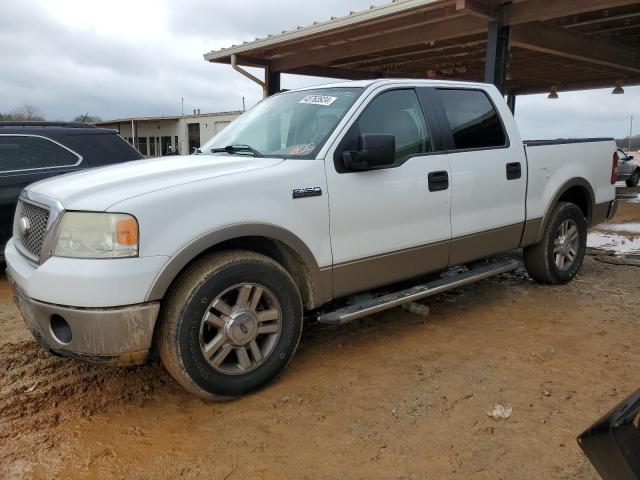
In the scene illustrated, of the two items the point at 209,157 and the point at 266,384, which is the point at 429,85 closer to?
the point at 209,157

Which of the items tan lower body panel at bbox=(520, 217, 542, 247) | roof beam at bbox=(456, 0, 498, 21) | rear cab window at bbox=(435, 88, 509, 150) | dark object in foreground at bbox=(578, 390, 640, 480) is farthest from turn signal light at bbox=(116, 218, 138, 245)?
roof beam at bbox=(456, 0, 498, 21)

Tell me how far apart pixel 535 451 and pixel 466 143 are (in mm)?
2544

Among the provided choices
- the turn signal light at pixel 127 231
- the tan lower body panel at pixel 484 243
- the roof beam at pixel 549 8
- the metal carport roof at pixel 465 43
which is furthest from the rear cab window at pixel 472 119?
the roof beam at pixel 549 8

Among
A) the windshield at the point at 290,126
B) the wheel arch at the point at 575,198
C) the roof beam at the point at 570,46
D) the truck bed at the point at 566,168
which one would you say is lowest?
the wheel arch at the point at 575,198

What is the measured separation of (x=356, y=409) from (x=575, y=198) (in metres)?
3.99

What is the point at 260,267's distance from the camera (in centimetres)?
308

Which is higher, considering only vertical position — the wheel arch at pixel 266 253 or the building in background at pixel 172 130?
the building in background at pixel 172 130

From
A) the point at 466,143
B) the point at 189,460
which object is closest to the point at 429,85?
the point at 466,143

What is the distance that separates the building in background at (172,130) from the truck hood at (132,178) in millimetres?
19649

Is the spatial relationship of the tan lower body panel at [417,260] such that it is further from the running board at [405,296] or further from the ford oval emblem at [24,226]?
the ford oval emblem at [24,226]

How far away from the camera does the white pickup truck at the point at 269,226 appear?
2680 mm

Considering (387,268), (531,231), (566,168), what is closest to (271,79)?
(566,168)

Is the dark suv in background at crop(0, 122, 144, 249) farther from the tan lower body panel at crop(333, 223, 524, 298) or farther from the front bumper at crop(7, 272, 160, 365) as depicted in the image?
the tan lower body panel at crop(333, 223, 524, 298)

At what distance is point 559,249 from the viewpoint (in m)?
5.37
